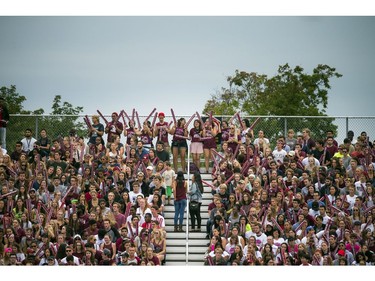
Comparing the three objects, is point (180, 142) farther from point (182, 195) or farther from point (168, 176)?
point (182, 195)

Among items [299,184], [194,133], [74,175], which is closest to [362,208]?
[299,184]

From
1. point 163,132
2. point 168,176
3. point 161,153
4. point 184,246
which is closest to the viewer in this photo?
point 184,246

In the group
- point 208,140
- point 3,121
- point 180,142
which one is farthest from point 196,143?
point 3,121

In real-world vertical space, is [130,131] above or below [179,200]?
above

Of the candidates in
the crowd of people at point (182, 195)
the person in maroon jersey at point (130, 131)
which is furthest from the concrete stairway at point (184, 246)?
the person in maroon jersey at point (130, 131)

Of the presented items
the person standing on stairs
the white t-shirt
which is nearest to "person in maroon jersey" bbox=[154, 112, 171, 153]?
the white t-shirt

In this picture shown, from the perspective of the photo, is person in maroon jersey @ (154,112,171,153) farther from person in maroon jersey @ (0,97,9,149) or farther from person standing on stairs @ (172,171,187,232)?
person in maroon jersey @ (0,97,9,149)

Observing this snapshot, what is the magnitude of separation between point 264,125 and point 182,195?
598 cm

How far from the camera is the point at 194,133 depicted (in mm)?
36531

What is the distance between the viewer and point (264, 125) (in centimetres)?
3878

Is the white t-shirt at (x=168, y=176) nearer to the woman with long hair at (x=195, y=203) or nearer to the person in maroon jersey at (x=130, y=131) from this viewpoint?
the woman with long hair at (x=195, y=203)

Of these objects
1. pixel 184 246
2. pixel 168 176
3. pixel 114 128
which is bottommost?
pixel 184 246
